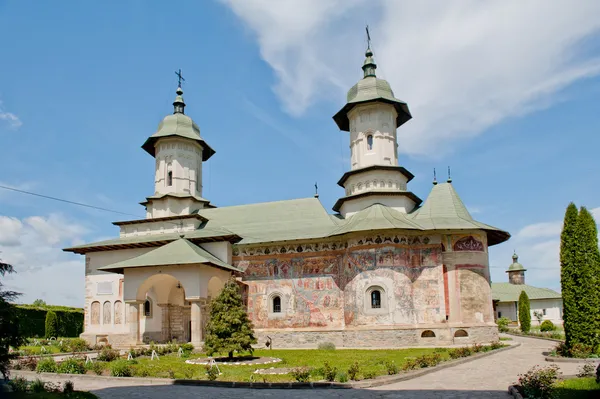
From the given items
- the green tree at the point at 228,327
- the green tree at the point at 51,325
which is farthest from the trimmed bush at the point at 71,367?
the green tree at the point at 51,325

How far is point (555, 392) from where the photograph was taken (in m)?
8.54

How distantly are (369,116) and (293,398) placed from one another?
18.6 meters

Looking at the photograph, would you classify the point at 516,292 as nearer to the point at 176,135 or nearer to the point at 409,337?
the point at 409,337

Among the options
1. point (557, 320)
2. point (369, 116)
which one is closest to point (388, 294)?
point (369, 116)

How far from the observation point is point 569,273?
51.8ft

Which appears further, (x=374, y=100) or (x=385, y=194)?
(x=374, y=100)

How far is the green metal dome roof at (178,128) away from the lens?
94.1 ft

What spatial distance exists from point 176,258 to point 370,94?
496 inches

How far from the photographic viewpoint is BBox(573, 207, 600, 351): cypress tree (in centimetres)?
1506

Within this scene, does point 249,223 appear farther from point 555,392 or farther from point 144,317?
point 555,392

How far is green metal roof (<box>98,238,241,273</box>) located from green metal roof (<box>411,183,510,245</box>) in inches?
360

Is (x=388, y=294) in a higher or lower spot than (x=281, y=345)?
higher

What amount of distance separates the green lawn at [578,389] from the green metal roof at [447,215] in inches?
471

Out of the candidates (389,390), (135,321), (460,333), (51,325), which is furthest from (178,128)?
(389,390)
